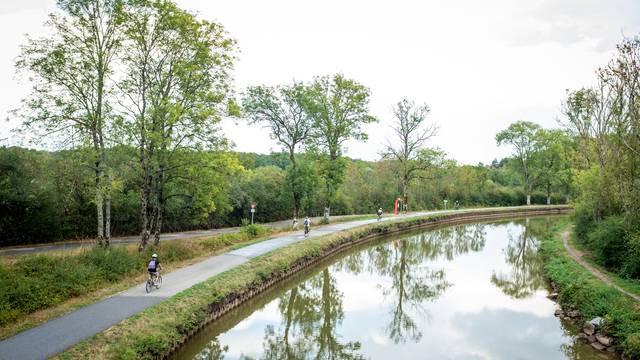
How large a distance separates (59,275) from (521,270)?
23.8 meters

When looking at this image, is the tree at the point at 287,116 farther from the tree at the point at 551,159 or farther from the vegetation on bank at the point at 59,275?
the tree at the point at 551,159

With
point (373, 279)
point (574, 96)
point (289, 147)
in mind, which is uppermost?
point (574, 96)

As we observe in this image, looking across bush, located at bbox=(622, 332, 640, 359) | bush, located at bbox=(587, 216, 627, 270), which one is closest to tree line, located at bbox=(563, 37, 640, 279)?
bush, located at bbox=(587, 216, 627, 270)

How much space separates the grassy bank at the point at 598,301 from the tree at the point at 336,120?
702 inches

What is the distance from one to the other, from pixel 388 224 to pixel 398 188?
1639 cm

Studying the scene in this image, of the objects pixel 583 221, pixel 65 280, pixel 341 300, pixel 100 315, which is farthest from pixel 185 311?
pixel 583 221

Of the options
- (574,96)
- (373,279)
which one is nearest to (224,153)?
(373,279)

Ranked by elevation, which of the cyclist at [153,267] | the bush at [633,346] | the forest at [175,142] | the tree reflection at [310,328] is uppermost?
the forest at [175,142]

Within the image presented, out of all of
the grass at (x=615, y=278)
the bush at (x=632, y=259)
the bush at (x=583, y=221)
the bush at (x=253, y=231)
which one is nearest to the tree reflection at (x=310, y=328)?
the bush at (x=253, y=231)

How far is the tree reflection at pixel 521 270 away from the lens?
21.0m

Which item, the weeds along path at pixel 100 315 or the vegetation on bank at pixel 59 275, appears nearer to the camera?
the weeds along path at pixel 100 315

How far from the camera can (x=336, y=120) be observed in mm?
35875

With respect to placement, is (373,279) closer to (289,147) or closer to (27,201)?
(289,147)

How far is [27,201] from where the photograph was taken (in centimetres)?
2359
